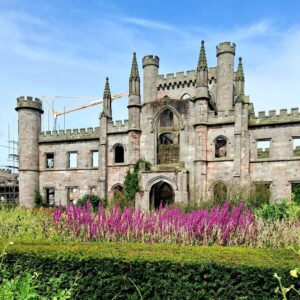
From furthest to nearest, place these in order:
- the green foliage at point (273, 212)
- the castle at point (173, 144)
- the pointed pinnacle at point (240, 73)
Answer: the pointed pinnacle at point (240, 73), the castle at point (173, 144), the green foliage at point (273, 212)

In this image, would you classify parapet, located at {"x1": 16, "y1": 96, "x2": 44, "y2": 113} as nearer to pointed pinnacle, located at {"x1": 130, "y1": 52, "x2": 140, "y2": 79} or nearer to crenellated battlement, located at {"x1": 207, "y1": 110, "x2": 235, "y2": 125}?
pointed pinnacle, located at {"x1": 130, "y1": 52, "x2": 140, "y2": 79}

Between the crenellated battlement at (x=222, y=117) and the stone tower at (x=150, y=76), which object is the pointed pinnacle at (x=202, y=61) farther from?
the stone tower at (x=150, y=76)

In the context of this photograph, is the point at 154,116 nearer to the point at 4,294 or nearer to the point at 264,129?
the point at 264,129

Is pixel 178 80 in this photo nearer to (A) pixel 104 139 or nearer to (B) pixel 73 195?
(A) pixel 104 139

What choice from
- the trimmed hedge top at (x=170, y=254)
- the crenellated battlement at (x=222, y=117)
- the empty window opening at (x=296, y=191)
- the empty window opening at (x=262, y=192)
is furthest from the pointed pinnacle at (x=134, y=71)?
the trimmed hedge top at (x=170, y=254)

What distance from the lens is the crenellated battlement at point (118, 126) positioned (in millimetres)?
26328

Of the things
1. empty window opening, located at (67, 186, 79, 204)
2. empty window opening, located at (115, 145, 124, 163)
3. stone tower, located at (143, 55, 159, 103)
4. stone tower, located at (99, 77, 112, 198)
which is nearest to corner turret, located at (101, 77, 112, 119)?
stone tower, located at (99, 77, 112, 198)

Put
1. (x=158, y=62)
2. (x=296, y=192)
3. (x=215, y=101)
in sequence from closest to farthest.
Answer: (x=296, y=192) → (x=215, y=101) → (x=158, y=62)

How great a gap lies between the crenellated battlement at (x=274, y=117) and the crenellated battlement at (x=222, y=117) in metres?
1.47

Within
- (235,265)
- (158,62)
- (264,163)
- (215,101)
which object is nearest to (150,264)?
(235,265)

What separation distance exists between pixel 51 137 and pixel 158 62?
1334cm

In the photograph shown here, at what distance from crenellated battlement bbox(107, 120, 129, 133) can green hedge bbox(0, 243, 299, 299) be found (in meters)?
20.9

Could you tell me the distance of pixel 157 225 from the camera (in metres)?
7.50

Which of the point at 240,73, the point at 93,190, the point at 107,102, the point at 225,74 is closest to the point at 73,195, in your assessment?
the point at 93,190
